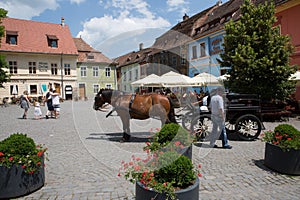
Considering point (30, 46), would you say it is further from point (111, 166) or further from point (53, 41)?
point (111, 166)

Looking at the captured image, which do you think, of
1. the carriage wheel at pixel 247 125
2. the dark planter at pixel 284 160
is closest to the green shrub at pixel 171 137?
the dark planter at pixel 284 160

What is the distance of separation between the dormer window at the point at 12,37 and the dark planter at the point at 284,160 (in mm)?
36872

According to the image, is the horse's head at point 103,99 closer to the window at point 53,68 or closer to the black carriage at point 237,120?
the black carriage at point 237,120

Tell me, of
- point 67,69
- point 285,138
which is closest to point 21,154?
point 285,138

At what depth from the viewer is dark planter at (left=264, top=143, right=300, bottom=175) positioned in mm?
4285

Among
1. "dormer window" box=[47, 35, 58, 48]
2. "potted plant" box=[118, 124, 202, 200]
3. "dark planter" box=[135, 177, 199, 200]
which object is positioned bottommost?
"dark planter" box=[135, 177, 199, 200]

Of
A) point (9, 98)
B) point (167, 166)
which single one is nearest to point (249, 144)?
point (167, 166)

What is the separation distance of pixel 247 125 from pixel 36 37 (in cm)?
3613

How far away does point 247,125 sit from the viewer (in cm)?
722

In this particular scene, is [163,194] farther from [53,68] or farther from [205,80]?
[53,68]

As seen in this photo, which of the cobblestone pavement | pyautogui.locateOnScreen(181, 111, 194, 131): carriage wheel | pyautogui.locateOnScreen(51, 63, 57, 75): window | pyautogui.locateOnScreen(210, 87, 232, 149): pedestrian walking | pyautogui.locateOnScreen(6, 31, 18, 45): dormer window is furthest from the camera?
pyautogui.locateOnScreen(51, 63, 57, 75): window

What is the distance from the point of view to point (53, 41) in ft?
117

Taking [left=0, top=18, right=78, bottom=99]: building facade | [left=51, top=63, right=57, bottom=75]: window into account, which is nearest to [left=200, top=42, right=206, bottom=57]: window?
[left=0, top=18, right=78, bottom=99]: building facade

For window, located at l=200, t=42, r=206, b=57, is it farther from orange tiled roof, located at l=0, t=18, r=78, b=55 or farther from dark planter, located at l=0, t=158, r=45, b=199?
orange tiled roof, located at l=0, t=18, r=78, b=55
